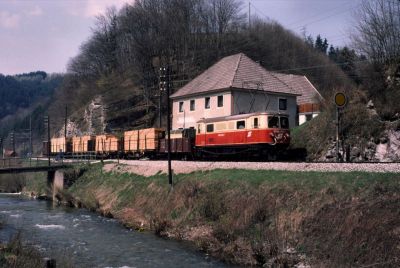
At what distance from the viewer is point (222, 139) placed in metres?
32.0

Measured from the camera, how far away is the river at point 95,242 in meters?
17.7

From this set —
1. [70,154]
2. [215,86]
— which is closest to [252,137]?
[215,86]

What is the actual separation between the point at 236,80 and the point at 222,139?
1463 centimetres

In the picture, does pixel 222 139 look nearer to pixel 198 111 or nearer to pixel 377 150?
pixel 377 150

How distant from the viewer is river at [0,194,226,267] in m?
17.7

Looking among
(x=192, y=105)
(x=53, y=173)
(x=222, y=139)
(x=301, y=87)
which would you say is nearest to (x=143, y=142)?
(x=192, y=105)

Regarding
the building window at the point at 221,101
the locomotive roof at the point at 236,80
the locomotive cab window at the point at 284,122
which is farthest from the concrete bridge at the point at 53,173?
the locomotive cab window at the point at 284,122

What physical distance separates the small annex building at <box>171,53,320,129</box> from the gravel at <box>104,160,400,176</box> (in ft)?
34.8

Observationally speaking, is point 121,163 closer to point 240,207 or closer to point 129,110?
point 240,207

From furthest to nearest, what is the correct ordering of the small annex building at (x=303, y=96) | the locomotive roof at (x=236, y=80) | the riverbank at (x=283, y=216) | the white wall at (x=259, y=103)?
1. the small annex building at (x=303, y=96)
2. the locomotive roof at (x=236, y=80)
3. the white wall at (x=259, y=103)
4. the riverbank at (x=283, y=216)

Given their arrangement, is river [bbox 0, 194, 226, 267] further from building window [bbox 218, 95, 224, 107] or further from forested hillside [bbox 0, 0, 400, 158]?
forested hillside [bbox 0, 0, 400, 158]

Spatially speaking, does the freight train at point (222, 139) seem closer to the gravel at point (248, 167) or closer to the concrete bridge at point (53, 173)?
the gravel at point (248, 167)

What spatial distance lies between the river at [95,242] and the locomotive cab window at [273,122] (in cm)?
1080

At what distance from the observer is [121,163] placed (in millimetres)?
41656
